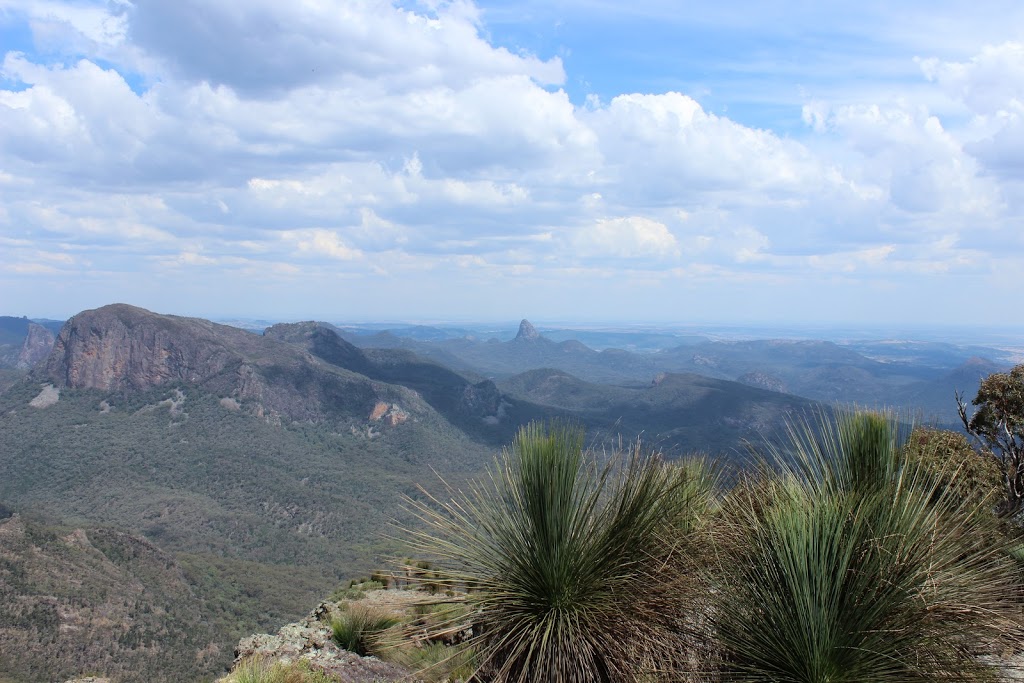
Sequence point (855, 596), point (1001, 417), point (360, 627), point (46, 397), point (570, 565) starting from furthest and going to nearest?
point (46, 397) → point (1001, 417) → point (360, 627) → point (570, 565) → point (855, 596)

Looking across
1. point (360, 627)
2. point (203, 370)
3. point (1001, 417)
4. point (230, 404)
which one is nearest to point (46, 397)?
point (203, 370)

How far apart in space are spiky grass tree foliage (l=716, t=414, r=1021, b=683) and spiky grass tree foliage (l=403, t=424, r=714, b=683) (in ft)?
2.58

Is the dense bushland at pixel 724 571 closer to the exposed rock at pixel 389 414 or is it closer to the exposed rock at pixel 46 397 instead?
the exposed rock at pixel 389 414

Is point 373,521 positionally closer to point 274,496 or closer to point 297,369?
point 274,496

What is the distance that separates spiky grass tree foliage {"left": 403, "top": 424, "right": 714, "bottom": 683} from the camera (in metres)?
5.45

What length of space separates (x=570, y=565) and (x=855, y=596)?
216 centimetres

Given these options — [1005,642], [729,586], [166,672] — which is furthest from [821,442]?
[166,672]

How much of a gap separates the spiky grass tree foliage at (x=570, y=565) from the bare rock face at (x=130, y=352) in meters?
140

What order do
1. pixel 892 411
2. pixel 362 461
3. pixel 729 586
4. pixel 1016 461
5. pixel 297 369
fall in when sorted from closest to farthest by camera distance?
1. pixel 729 586
2. pixel 892 411
3. pixel 1016 461
4. pixel 362 461
5. pixel 297 369

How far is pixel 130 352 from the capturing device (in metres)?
136

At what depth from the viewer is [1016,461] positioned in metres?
13.0

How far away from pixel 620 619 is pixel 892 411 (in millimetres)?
3995

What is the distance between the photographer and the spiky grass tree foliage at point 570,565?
545cm

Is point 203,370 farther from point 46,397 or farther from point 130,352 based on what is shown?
point 46,397
